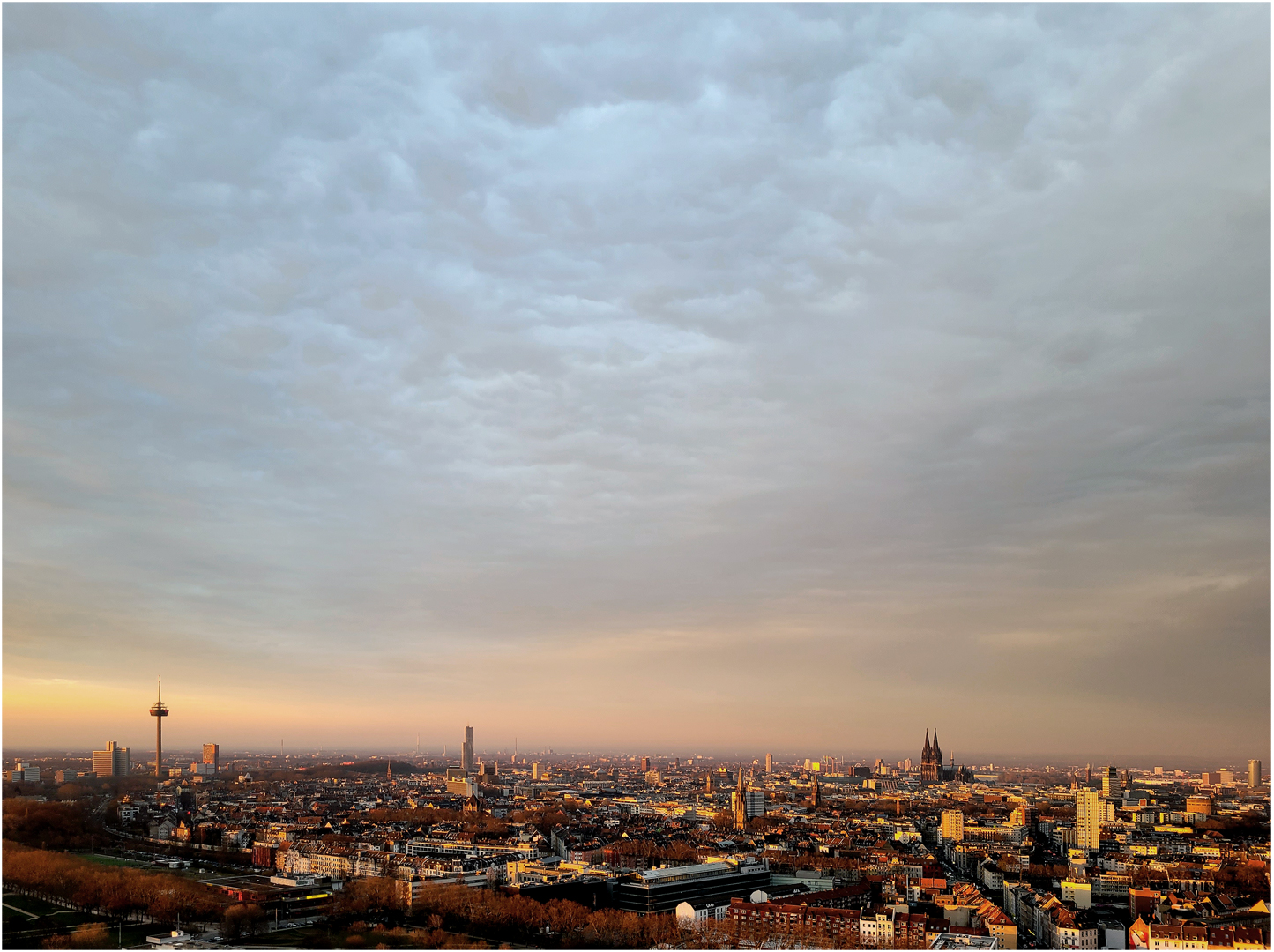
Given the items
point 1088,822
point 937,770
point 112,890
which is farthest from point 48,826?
point 937,770

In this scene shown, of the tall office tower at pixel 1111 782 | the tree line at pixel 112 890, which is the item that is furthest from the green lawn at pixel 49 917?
the tall office tower at pixel 1111 782

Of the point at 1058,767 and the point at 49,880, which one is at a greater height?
the point at 49,880

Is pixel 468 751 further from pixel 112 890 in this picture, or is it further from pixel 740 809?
pixel 112 890

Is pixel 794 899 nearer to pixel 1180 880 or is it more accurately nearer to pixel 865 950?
pixel 865 950

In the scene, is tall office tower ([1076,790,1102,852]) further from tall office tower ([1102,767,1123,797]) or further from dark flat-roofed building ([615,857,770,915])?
dark flat-roofed building ([615,857,770,915])

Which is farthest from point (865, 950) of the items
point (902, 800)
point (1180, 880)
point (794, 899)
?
point (902, 800)

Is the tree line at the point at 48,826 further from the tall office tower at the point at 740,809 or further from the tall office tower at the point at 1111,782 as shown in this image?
the tall office tower at the point at 1111,782
